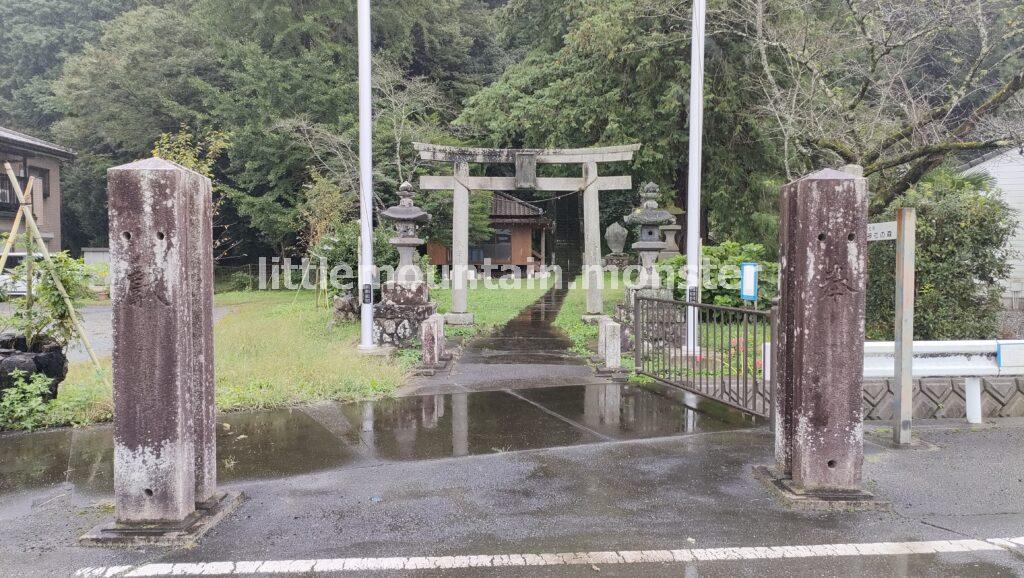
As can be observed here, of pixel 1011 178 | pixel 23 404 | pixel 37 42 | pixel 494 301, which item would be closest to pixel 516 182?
pixel 494 301

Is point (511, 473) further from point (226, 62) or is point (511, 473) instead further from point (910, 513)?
point (226, 62)

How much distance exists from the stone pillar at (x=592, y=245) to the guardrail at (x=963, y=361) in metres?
7.53

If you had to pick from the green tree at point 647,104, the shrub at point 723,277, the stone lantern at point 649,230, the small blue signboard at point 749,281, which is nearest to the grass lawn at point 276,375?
the small blue signboard at point 749,281

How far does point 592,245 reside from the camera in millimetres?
→ 14211

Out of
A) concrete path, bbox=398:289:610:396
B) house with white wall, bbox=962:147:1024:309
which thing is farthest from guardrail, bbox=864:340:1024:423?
Answer: house with white wall, bbox=962:147:1024:309

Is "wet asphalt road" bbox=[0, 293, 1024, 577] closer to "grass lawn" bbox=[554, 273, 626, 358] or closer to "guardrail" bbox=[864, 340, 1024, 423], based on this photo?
"guardrail" bbox=[864, 340, 1024, 423]

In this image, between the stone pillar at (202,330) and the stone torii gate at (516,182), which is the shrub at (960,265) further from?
the stone pillar at (202,330)

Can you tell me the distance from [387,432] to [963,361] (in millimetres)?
5443

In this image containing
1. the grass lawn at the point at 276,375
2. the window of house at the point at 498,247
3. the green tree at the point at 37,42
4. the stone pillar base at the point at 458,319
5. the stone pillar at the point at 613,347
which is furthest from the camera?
the green tree at the point at 37,42

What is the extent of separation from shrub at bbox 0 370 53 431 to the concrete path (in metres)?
3.47

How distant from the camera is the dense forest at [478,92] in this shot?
12492 mm

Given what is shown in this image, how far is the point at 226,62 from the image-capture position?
25.3 meters

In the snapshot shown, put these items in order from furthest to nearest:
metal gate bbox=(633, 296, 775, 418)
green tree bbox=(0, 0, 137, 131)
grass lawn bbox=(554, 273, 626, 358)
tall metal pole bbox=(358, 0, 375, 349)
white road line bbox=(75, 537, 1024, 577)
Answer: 1. green tree bbox=(0, 0, 137, 131)
2. grass lawn bbox=(554, 273, 626, 358)
3. tall metal pole bbox=(358, 0, 375, 349)
4. metal gate bbox=(633, 296, 775, 418)
5. white road line bbox=(75, 537, 1024, 577)

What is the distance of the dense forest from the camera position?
492 inches
